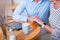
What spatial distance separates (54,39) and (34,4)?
850 mm

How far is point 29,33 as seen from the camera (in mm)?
1595

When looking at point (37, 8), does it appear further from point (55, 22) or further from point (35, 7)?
point (55, 22)

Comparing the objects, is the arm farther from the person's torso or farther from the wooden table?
the wooden table

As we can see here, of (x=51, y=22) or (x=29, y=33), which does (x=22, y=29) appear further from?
(x=51, y=22)

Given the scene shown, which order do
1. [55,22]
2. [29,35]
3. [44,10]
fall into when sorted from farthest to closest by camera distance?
[44,10]
[55,22]
[29,35]

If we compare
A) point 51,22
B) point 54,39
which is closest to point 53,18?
point 51,22

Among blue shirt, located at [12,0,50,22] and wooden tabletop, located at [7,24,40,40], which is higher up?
blue shirt, located at [12,0,50,22]

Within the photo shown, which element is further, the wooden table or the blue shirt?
the blue shirt

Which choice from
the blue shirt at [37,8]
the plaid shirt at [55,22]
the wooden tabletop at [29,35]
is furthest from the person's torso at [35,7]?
the wooden tabletop at [29,35]

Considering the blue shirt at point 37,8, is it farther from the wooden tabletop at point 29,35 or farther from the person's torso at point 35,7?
the wooden tabletop at point 29,35

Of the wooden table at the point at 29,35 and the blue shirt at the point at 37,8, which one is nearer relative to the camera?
the wooden table at the point at 29,35

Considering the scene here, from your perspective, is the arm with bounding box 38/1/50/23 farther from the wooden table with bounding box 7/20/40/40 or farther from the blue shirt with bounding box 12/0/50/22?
the wooden table with bounding box 7/20/40/40

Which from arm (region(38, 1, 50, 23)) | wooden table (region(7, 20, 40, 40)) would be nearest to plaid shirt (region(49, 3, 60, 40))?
wooden table (region(7, 20, 40, 40))

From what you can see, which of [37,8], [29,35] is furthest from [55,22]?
[37,8]
